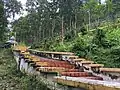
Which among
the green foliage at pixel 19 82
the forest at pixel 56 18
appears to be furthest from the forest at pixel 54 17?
the green foliage at pixel 19 82

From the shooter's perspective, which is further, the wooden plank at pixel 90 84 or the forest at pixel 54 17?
the forest at pixel 54 17

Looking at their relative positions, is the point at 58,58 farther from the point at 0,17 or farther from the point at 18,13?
the point at 18,13

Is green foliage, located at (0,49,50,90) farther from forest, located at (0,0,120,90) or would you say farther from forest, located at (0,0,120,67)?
forest, located at (0,0,120,67)

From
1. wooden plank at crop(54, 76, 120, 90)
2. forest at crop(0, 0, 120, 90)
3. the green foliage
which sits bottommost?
the green foliage

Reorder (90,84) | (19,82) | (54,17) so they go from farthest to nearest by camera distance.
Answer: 1. (54,17)
2. (19,82)
3. (90,84)

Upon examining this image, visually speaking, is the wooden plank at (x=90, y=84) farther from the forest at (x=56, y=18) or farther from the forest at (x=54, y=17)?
the forest at (x=54, y=17)

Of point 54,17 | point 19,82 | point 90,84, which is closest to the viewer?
point 90,84

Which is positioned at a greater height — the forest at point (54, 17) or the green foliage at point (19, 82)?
the forest at point (54, 17)

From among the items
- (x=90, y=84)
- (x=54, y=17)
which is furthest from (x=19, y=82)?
(x=54, y=17)

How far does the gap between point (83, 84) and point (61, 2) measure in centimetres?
3932

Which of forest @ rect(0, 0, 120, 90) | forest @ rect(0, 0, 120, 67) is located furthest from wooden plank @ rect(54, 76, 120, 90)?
forest @ rect(0, 0, 120, 67)

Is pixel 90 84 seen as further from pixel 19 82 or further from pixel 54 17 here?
pixel 54 17

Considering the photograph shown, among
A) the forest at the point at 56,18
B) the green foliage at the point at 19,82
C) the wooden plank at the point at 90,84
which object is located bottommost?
the green foliage at the point at 19,82

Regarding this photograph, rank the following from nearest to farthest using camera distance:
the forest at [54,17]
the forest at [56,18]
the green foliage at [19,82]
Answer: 1. the green foliage at [19,82]
2. the forest at [56,18]
3. the forest at [54,17]
